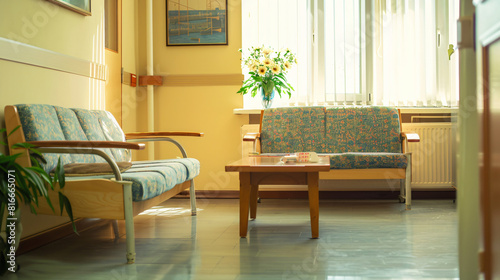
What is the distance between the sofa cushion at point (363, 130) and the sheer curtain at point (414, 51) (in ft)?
1.30

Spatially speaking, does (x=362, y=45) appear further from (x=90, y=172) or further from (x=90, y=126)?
(x=90, y=172)

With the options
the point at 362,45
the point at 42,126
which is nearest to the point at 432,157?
the point at 362,45

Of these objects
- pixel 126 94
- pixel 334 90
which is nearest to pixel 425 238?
pixel 334 90

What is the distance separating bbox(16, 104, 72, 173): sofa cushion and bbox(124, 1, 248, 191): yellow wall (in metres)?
2.10

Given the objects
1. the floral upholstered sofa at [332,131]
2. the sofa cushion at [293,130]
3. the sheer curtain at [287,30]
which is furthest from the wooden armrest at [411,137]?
the sheer curtain at [287,30]

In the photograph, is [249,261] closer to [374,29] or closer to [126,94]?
[126,94]

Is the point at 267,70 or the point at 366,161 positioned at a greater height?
the point at 267,70

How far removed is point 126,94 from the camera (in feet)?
15.2

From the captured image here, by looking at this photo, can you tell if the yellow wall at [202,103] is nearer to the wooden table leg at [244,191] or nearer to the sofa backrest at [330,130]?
the sofa backrest at [330,130]

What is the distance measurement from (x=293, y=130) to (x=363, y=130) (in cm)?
66

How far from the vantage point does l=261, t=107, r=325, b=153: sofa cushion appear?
457 centimetres

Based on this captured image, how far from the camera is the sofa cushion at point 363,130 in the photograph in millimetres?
4477

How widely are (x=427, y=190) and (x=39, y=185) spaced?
12.3ft

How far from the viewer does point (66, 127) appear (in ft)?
9.80
